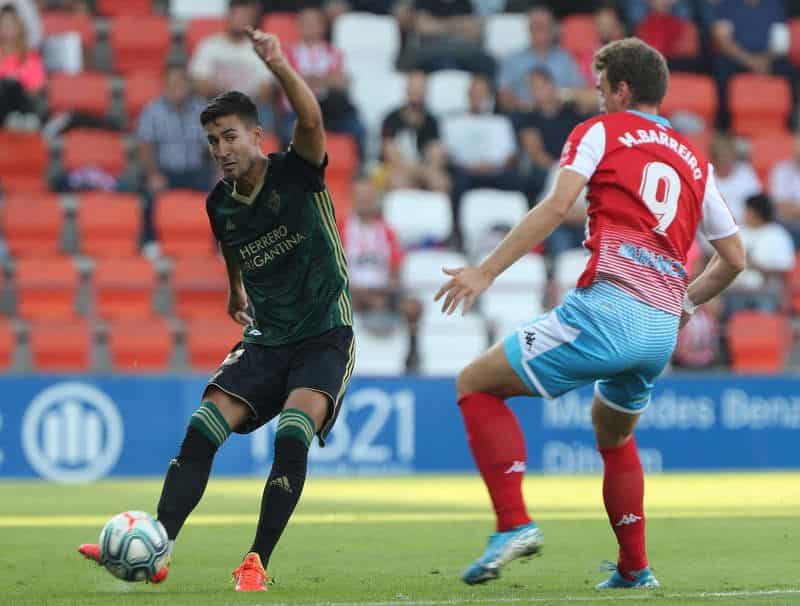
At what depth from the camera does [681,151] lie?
6.01m

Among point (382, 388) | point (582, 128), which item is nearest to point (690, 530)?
point (582, 128)

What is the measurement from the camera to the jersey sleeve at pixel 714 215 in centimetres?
613

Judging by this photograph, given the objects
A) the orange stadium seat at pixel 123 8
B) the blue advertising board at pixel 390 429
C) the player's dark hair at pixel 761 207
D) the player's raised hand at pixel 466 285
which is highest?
the orange stadium seat at pixel 123 8

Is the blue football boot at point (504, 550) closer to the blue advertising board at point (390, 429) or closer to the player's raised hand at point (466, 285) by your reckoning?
the player's raised hand at point (466, 285)

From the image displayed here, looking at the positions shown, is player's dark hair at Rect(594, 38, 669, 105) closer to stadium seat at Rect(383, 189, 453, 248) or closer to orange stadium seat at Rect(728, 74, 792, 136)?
stadium seat at Rect(383, 189, 453, 248)

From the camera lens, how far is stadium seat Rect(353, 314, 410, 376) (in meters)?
14.7

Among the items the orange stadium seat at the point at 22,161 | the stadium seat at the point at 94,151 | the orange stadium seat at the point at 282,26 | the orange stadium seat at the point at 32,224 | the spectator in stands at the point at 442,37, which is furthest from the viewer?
the spectator in stands at the point at 442,37

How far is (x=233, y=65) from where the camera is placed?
16578 millimetres

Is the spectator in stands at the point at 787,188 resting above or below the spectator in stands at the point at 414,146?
below

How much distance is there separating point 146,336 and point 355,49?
5.25 m

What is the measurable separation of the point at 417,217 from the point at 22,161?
13.1ft

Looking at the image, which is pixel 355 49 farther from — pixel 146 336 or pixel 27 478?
pixel 27 478

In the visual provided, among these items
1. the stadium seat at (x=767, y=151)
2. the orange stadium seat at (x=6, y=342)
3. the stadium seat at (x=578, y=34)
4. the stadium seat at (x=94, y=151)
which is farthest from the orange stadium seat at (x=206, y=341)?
the stadium seat at (x=767, y=151)

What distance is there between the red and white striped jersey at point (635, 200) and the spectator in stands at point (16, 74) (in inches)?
421
